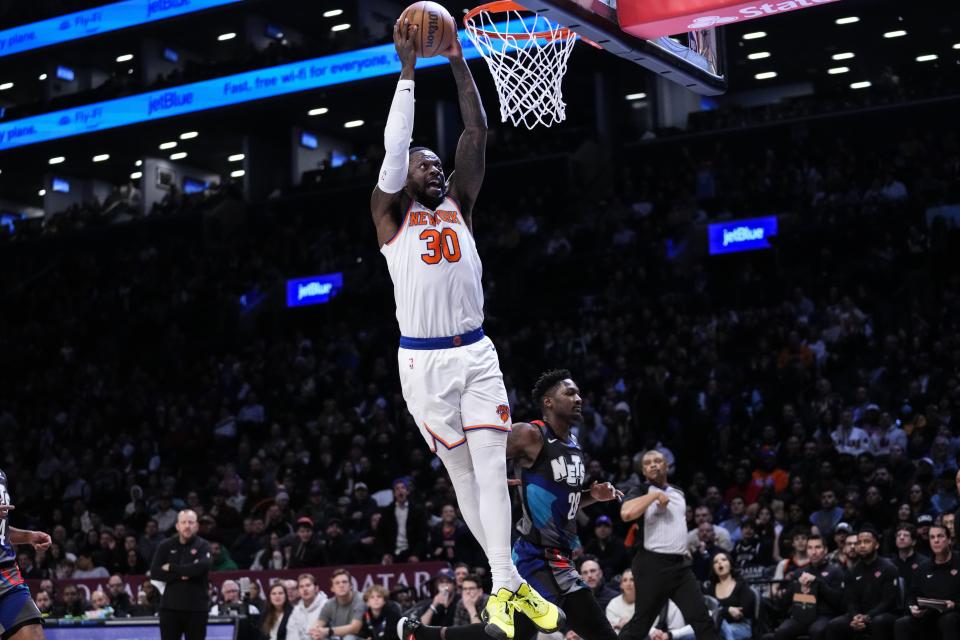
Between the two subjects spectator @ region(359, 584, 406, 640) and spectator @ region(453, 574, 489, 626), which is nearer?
spectator @ region(453, 574, 489, 626)

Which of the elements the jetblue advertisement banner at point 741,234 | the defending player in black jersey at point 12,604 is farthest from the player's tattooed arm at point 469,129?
the jetblue advertisement banner at point 741,234

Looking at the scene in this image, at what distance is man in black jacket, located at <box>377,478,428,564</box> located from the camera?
17.5 metres

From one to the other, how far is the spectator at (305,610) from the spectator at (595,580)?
3.42 m

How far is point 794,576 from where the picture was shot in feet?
44.9

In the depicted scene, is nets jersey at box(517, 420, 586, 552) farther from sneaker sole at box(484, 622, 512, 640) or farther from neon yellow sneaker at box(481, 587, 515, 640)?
sneaker sole at box(484, 622, 512, 640)

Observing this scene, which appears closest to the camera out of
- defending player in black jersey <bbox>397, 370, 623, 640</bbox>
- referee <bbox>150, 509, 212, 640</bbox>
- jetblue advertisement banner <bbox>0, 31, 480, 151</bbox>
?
defending player in black jersey <bbox>397, 370, 623, 640</bbox>

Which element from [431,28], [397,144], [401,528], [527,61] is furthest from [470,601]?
[431,28]

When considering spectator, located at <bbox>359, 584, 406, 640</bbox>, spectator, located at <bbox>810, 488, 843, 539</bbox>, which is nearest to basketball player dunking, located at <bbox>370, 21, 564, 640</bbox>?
spectator, located at <bbox>359, 584, 406, 640</bbox>

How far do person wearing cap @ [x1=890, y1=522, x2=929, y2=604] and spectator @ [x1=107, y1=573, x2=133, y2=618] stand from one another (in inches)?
410

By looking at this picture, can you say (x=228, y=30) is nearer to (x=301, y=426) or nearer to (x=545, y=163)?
(x=545, y=163)

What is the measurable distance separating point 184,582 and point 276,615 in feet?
8.41

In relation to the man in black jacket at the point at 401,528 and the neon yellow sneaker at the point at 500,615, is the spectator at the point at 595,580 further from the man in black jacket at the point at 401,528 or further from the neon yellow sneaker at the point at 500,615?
the neon yellow sneaker at the point at 500,615

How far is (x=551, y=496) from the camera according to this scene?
7.75m

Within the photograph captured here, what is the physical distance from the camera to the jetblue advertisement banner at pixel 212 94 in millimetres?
32375
